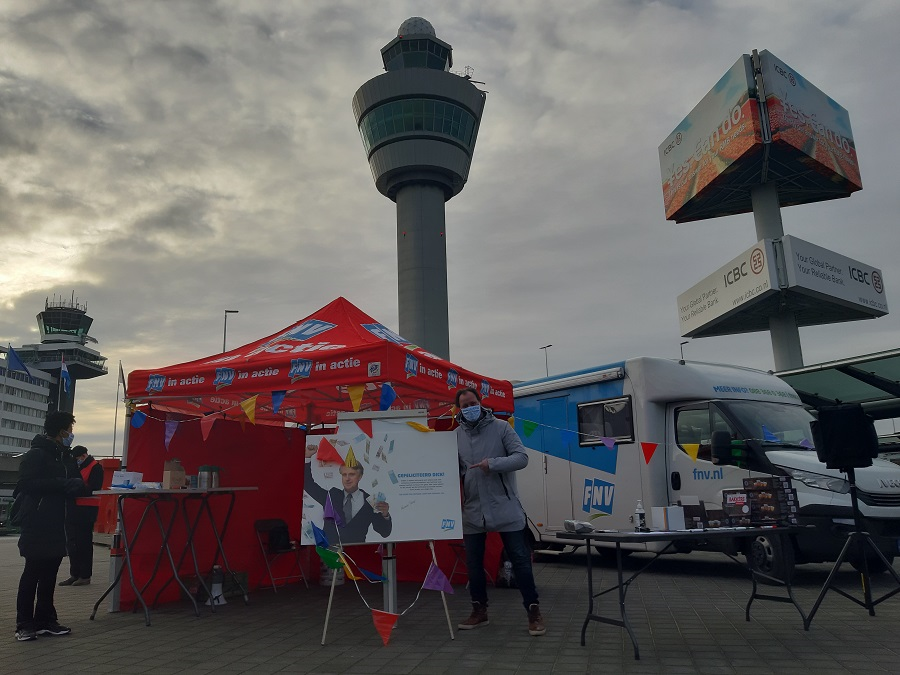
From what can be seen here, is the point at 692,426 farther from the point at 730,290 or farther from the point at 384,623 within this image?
the point at 730,290

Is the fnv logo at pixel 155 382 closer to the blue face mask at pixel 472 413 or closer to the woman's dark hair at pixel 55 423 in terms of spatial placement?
the woman's dark hair at pixel 55 423

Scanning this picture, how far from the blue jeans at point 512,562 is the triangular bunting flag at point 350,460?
1.12m

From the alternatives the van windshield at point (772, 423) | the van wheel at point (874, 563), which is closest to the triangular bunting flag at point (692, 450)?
the van windshield at point (772, 423)

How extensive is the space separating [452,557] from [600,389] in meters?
3.16

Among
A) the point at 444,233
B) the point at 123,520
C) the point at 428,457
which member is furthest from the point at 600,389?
the point at 444,233

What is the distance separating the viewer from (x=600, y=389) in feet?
31.2

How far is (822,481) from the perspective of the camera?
7457 mm

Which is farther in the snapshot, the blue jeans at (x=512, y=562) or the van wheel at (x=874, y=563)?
the van wheel at (x=874, y=563)

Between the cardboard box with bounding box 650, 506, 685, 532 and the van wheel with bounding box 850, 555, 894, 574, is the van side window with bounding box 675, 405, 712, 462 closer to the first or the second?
the van wheel with bounding box 850, 555, 894, 574

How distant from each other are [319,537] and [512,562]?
5.09ft

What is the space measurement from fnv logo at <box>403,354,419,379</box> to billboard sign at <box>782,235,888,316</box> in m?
35.1

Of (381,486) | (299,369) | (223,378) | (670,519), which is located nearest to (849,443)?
(670,519)

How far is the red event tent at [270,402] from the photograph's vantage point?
258 inches

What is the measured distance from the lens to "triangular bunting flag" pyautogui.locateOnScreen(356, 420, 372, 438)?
5738 millimetres
